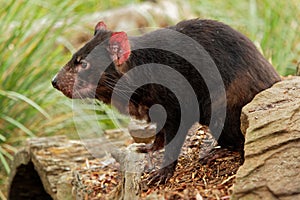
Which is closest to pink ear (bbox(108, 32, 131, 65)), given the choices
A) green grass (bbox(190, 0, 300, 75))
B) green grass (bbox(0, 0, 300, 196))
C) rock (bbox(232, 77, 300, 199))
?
rock (bbox(232, 77, 300, 199))

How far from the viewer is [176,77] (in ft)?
11.0

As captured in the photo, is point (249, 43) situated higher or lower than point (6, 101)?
lower

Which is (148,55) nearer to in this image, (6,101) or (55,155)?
(55,155)

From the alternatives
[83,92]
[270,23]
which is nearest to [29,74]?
[270,23]

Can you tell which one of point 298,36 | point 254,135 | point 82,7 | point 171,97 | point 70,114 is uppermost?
A: point 82,7

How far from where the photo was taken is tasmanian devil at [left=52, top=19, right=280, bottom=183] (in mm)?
3283

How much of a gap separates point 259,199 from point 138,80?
114cm

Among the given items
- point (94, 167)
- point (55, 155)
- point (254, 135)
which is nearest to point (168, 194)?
point (254, 135)

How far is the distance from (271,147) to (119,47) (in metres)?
1.03

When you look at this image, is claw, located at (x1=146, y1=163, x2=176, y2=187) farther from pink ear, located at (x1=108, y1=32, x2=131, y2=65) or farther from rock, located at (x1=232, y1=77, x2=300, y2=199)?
pink ear, located at (x1=108, y1=32, x2=131, y2=65)

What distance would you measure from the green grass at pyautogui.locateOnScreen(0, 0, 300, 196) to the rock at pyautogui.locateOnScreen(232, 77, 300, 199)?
2.45m

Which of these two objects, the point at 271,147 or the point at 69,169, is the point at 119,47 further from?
the point at 69,169

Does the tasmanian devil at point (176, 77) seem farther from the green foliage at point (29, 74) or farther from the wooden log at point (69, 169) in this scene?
the green foliage at point (29, 74)

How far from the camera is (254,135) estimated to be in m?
2.81
